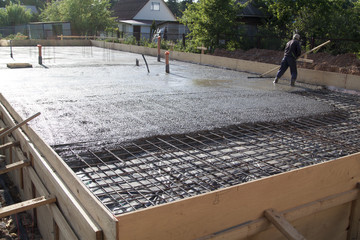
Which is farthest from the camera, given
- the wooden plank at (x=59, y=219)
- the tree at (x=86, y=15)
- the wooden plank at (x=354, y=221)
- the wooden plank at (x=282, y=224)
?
the tree at (x=86, y=15)

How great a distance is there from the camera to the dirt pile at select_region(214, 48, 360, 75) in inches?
467

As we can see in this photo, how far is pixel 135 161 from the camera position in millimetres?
4684

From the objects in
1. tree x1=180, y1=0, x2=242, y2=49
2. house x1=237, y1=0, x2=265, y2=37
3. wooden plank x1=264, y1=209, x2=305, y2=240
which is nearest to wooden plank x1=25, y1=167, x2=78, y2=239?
wooden plank x1=264, y1=209, x2=305, y2=240

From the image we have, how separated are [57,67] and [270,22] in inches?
460

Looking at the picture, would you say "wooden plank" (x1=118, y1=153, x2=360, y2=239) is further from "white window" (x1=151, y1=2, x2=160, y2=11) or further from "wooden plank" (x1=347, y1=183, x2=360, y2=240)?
"white window" (x1=151, y1=2, x2=160, y2=11)

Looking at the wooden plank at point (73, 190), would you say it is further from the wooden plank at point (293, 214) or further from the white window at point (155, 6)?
the white window at point (155, 6)

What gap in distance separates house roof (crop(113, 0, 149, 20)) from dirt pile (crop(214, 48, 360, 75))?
26991mm

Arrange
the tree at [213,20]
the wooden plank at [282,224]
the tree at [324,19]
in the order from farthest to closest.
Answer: the tree at [213,20]
the tree at [324,19]
the wooden plank at [282,224]

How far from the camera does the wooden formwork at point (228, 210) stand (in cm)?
290

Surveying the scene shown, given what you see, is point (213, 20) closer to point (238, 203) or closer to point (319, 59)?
point (319, 59)

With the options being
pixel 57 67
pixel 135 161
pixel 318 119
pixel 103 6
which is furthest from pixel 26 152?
pixel 103 6

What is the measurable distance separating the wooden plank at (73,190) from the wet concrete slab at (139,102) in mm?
663

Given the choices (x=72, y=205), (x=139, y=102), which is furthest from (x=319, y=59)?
(x=72, y=205)

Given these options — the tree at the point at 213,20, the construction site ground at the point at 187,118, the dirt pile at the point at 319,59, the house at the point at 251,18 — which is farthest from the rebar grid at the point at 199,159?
the house at the point at 251,18
